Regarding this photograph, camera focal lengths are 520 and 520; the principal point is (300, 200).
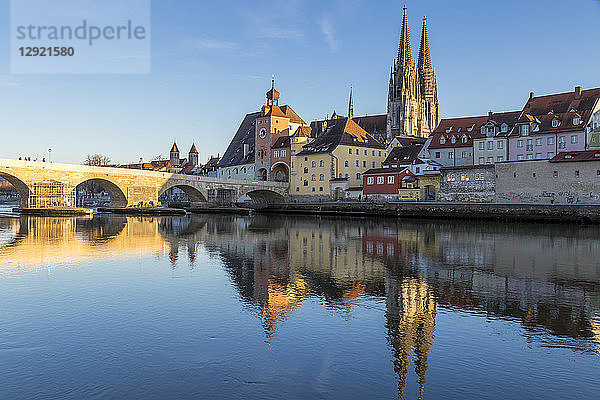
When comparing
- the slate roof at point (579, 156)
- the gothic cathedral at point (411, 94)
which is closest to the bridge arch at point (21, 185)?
the slate roof at point (579, 156)

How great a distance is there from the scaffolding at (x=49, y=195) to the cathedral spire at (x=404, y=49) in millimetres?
77162

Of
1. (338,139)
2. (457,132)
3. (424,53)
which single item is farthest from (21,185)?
(424,53)

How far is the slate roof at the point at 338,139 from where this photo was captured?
261 feet

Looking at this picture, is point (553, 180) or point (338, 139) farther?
point (338, 139)

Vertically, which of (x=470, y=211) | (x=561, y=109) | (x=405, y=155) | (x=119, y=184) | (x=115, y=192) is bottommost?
(x=470, y=211)

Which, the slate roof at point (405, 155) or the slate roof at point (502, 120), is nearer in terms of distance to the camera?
the slate roof at point (502, 120)

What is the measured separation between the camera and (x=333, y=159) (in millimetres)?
77812

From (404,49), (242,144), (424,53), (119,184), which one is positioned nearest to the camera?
(119,184)

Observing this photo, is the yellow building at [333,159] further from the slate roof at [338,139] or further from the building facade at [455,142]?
the building facade at [455,142]

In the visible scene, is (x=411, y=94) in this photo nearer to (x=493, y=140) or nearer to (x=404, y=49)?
(x=404, y=49)

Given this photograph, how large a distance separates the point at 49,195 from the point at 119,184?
8.56m

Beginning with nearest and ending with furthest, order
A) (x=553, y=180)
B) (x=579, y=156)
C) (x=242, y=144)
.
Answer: (x=579, y=156), (x=553, y=180), (x=242, y=144)

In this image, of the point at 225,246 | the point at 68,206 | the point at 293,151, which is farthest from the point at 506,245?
the point at 293,151

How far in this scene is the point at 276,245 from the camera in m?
26.4
